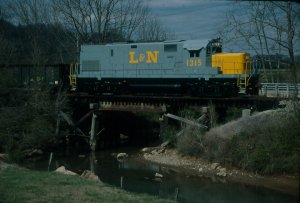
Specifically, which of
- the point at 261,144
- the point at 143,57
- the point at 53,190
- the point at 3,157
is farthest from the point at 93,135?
the point at 53,190

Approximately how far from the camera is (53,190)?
13227 millimetres

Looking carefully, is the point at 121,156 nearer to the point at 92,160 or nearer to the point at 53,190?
the point at 92,160

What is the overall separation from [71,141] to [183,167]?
40.3ft

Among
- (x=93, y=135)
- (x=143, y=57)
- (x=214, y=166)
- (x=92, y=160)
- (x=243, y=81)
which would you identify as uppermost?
(x=143, y=57)

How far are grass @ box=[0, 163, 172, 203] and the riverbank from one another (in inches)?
332

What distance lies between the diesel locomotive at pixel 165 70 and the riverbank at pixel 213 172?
485 cm

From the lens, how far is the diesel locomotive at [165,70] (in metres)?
27.5

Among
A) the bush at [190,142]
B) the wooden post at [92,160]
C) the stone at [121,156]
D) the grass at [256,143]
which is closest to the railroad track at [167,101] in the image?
the grass at [256,143]

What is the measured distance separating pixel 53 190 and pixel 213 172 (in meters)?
12.0

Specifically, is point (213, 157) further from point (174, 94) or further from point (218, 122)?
point (174, 94)

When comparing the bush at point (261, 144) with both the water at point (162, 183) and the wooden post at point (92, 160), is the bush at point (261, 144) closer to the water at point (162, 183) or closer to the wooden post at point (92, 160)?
the water at point (162, 183)

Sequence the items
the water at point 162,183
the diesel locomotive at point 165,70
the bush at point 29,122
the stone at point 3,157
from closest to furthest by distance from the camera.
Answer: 1. the water at point 162,183
2. the stone at point 3,157
3. the bush at point 29,122
4. the diesel locomotive at point 165,70

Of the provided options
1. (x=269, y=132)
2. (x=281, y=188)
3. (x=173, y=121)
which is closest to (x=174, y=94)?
(x=173, y=121)

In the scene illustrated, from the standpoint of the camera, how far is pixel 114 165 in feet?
84.3
